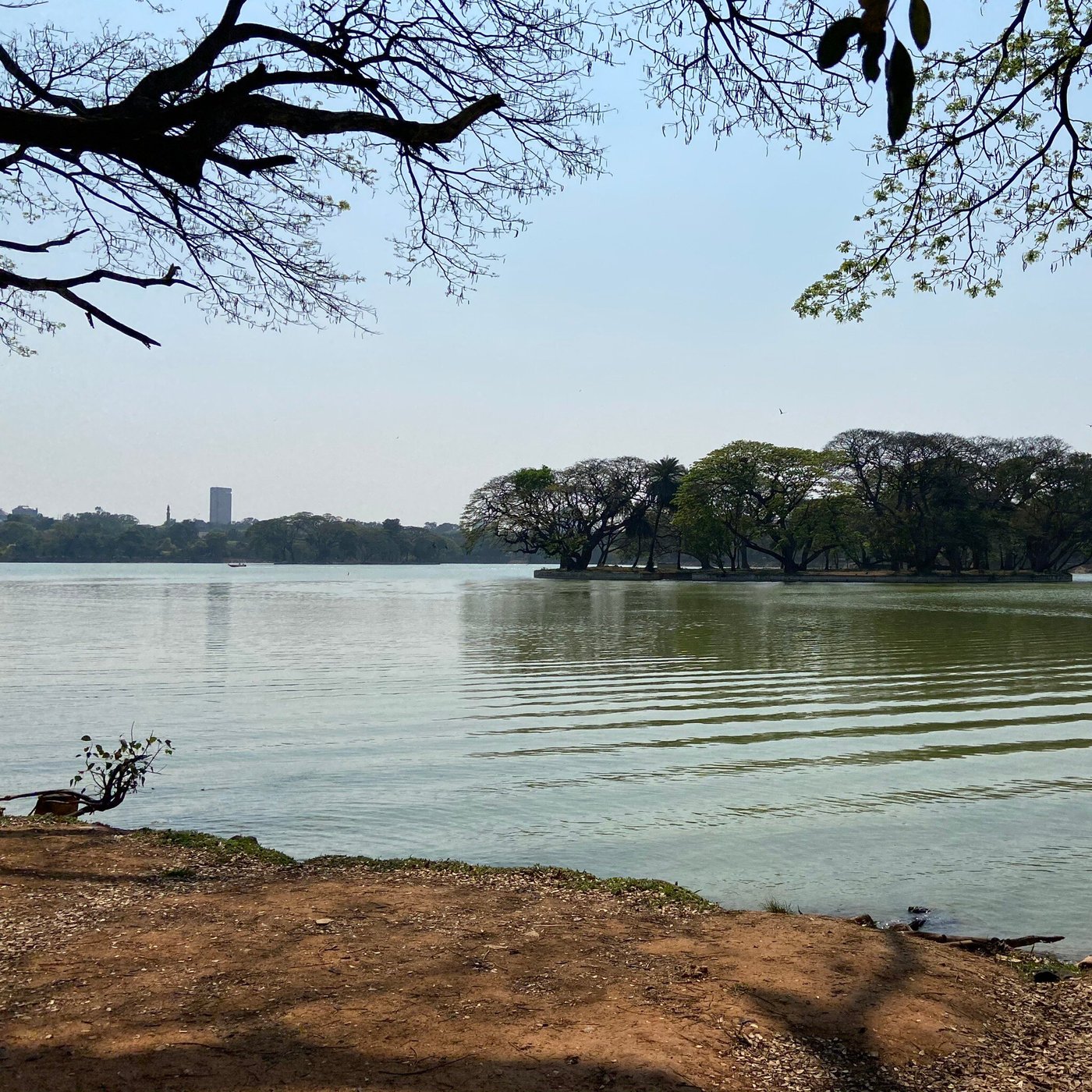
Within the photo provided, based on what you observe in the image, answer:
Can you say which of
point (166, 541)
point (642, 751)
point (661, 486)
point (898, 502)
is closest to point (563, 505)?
point (661, 486)

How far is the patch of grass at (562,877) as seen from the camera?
5.70 m

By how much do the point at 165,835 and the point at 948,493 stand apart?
262 feet

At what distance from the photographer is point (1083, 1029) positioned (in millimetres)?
3949

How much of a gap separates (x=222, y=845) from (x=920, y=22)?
257 inches

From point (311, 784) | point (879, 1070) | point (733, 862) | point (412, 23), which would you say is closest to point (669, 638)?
point (311, 784)

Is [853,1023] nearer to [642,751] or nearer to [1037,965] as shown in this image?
[1037,965]

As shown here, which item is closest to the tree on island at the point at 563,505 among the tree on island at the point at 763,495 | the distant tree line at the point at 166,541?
the tree on island at the point at 763,495

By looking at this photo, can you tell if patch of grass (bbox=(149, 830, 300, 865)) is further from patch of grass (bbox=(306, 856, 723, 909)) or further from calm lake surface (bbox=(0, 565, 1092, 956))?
calm lake surface (bbox=(0, 565, 1092, 956))

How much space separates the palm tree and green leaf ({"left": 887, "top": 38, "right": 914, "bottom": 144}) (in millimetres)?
98967

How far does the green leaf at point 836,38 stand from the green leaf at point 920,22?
7.5 inches

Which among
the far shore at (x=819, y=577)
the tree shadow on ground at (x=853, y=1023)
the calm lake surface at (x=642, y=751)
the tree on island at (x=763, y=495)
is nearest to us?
the tree shadow on ground at (x=853, y=1023)

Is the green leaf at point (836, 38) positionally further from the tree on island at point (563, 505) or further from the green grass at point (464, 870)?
the tree on island at point (563, 505)

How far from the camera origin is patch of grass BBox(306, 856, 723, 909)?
5.70 metres

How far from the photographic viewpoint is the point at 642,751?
11.4 metres
